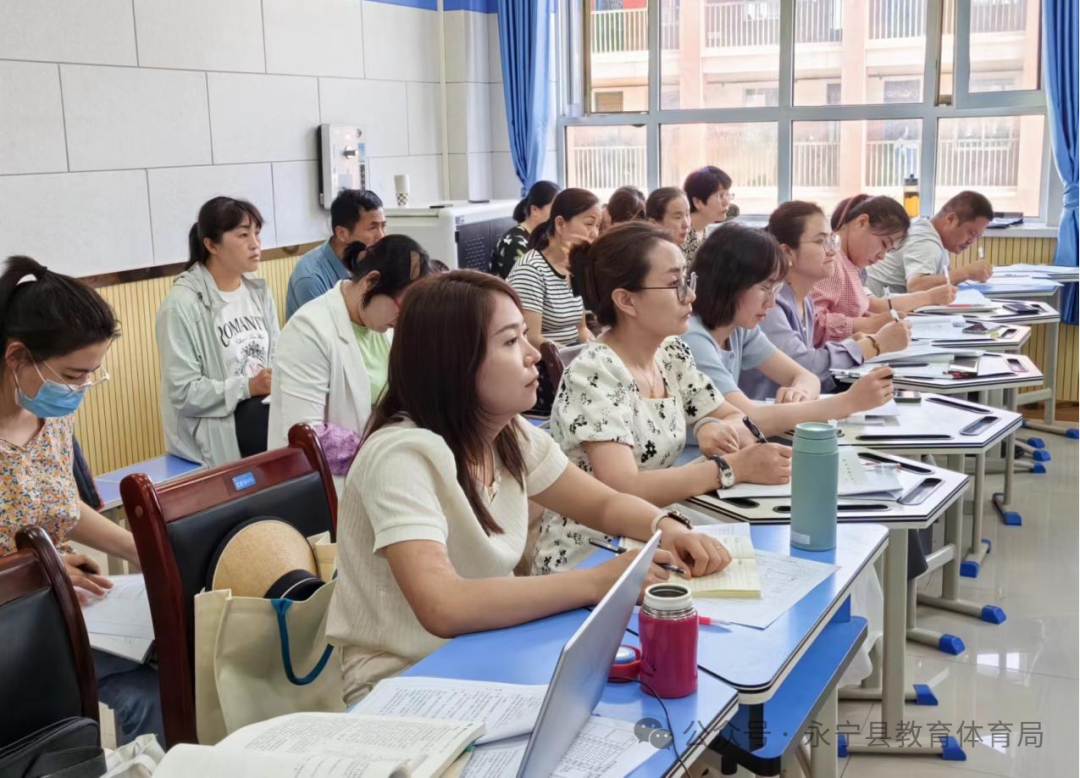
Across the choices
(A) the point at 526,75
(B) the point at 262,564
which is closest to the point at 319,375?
(B) the point at 262,564

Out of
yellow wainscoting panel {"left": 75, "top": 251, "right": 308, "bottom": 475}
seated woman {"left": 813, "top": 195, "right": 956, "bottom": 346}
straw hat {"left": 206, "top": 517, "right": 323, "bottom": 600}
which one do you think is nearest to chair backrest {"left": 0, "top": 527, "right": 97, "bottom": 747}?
straw hat {"left": 206, "top": 517, "right": 323, "bottom": 600}

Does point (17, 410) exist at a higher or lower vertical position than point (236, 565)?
higher

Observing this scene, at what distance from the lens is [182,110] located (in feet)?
14.6

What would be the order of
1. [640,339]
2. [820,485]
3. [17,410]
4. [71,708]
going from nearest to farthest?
[71,708]
[820,485]
[17,410]
[640,339]

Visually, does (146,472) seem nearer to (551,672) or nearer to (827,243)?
(551,672)

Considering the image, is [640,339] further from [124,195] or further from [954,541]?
[124,195]

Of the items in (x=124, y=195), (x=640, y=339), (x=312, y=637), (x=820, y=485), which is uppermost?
(x=124, y=195)

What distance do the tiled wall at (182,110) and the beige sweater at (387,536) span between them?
2.62 metres

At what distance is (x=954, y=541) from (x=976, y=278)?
2426mm

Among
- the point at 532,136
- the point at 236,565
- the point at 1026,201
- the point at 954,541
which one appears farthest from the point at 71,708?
the point at 1026,201

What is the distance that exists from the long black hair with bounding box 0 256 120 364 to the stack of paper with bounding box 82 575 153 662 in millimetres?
495

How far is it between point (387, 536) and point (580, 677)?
0.52 m

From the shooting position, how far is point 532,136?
6.74 meters

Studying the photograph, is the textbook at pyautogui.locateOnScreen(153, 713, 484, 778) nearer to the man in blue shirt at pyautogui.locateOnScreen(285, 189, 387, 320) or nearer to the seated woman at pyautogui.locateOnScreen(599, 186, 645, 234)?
the man in blue shirt at pyautogui.locateOnScreen(285, 189, 387, 320)
